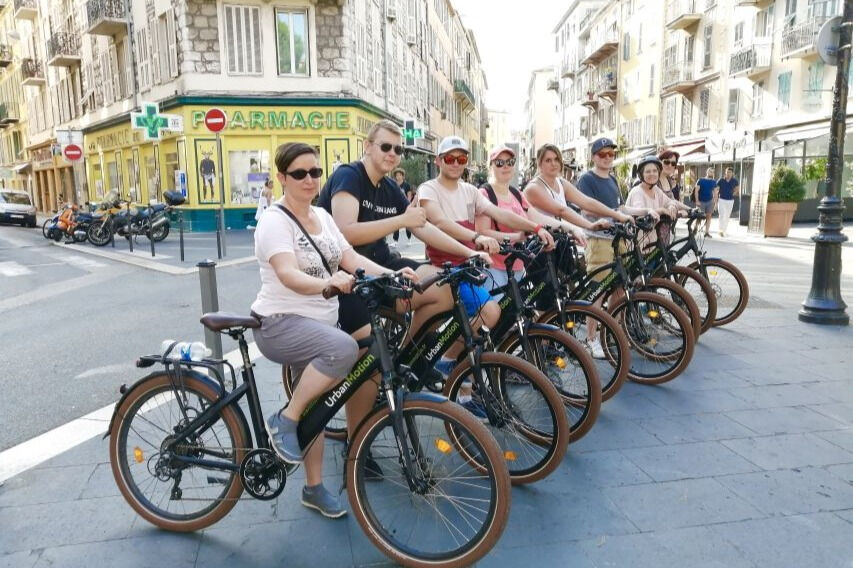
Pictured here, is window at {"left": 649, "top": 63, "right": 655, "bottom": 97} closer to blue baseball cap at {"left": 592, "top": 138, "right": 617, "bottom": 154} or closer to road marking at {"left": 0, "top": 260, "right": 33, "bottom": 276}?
road marking at {"left": 0, "top": 260, "right": 33, "bottom": 276}

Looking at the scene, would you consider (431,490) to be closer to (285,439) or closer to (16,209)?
(285,439)

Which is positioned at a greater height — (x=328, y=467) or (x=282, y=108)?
(x=282, y=108)

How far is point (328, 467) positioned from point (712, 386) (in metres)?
3.02

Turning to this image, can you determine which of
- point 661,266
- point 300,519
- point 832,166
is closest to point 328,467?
point 300,519

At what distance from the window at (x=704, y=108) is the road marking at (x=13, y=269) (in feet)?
103

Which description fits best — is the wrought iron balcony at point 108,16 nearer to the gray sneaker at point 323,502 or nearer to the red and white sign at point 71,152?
the red and white sign at point 71,152

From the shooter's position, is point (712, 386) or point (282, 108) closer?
point (712, 386)

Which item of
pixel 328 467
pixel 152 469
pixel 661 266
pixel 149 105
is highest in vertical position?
pixel 149 105

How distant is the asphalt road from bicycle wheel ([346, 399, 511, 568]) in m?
2.80

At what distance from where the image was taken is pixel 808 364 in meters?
5.43

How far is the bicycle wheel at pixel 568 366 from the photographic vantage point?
3.64 metres

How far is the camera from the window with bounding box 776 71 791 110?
2661cm

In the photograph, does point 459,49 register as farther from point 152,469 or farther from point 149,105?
point 152,469

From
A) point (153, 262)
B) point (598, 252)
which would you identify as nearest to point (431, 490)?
point (598, 252)
